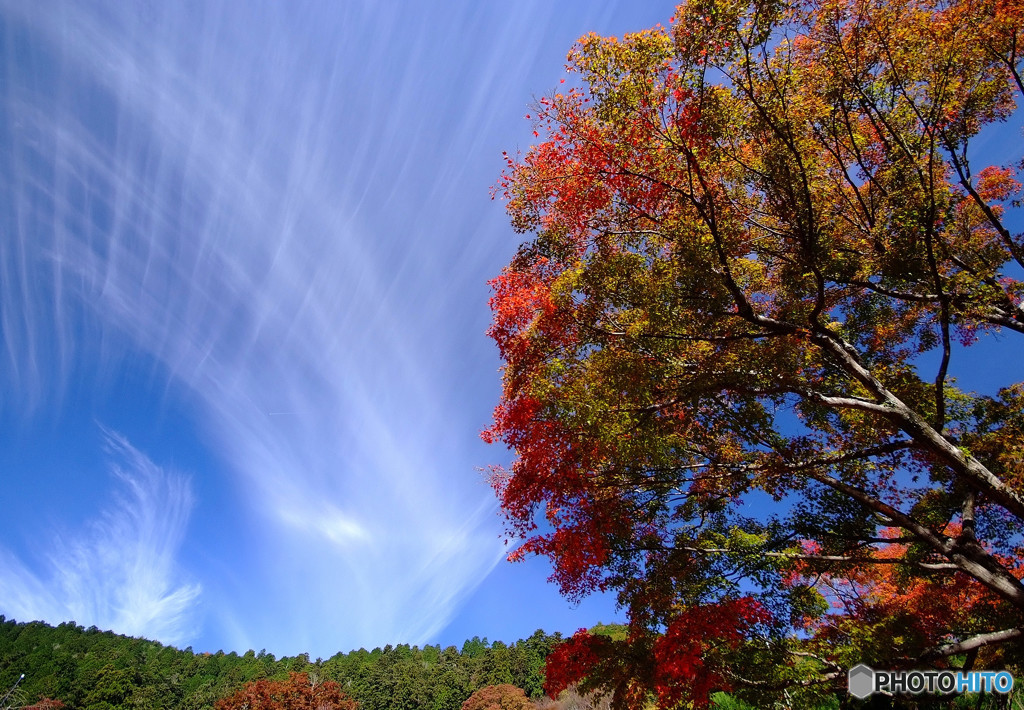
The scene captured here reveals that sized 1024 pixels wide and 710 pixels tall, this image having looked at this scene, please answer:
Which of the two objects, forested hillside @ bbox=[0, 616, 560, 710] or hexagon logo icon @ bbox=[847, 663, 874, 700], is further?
forested hillside @ bbox=[0, 616, 560, 710]

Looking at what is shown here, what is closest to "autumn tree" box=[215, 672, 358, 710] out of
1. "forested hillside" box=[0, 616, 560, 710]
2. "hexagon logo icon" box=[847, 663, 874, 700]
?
"forested hillside" box=[0, 616, 560, 710]

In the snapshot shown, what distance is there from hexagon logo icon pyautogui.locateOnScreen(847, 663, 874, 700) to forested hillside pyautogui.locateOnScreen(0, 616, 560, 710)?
132 ft

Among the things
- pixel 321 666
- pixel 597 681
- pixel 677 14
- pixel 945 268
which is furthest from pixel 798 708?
pixel 321 666

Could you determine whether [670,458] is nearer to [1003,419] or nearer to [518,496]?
[518,496]

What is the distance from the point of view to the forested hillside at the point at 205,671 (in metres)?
50.0

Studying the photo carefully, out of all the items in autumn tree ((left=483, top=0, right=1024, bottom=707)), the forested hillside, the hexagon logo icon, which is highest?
autumn tree ((left=483, top=0, right=1024, bottom=707))

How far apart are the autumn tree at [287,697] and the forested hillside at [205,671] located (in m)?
13.5

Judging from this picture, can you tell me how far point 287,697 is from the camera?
3166 centimetres

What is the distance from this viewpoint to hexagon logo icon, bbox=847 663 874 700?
6.06 metres

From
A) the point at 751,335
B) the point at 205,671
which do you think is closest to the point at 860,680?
the point at 751,335

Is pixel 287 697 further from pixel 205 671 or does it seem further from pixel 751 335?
pixel 205 671

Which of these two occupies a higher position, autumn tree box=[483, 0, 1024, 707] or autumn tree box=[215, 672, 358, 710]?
autumn tree box=[483, 0, 1024, 707]

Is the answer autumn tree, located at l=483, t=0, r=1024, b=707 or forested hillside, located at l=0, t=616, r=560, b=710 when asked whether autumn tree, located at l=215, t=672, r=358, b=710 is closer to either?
Answer: forested hillside, located at l=0, t=616, r=560, b=710

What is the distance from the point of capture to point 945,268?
27.4ft
